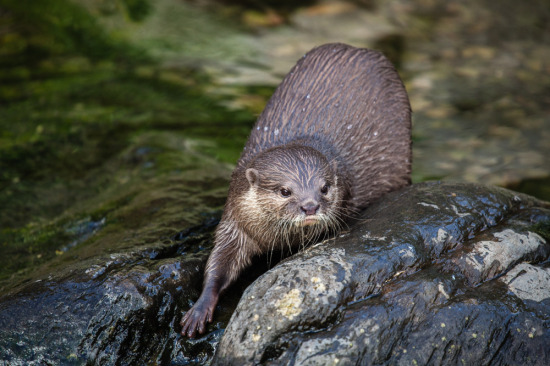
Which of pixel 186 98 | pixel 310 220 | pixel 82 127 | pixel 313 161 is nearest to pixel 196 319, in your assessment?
pixel 310 220

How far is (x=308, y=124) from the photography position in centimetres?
427

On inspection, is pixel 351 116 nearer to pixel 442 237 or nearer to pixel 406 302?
pixel 442 237

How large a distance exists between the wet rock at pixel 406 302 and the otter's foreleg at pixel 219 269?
375mm

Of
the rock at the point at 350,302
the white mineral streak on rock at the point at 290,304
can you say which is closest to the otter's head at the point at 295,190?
the rock at the point at 350,302

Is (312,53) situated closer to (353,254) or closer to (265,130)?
(265,130)

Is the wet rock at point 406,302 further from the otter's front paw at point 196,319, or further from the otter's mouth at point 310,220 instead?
the otter's front paw at point 196,319

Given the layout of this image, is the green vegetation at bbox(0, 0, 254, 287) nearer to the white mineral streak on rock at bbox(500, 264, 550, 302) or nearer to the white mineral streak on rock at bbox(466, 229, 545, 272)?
the white mineral streak on rock at bbox(466, 229, 545, 272)

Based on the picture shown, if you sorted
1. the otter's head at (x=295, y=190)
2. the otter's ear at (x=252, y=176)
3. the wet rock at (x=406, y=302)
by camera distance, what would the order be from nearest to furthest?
the wet rock at (x=406, y=302) < the otter's head at (x=295, y=190) < the otter's ear at (x=252, y=176)

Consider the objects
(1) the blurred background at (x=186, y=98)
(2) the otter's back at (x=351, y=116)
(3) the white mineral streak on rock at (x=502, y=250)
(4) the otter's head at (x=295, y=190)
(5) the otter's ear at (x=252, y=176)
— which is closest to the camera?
(3) the white mineral streak on rock at (x=502, y=250)

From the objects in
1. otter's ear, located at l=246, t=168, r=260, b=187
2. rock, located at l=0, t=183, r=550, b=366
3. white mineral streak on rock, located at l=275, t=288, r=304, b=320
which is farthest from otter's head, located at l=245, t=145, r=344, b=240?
white mineral streak on rock, located at l=275, t=288, r=304, b=320

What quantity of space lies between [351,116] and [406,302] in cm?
162

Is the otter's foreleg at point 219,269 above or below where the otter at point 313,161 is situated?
below

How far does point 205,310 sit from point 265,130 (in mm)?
1348

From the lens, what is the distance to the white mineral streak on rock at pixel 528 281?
3244 mm
